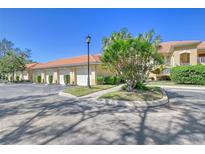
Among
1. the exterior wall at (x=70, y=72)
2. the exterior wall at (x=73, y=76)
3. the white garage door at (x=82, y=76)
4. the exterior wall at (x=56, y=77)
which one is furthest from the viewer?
the exterior wall at (x=56, y=77)

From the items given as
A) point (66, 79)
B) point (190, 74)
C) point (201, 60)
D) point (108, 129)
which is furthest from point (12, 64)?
point (108, 129)

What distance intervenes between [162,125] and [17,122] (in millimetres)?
4929

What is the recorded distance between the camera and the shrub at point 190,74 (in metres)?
19.6

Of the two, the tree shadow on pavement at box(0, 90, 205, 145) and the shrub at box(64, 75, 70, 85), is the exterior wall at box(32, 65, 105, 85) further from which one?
the tree shadow on pavement at box(0, 90, 205, 145)

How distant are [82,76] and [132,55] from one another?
13316mm

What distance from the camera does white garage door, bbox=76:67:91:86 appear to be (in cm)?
2338

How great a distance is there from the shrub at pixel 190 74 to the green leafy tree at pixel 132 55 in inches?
420

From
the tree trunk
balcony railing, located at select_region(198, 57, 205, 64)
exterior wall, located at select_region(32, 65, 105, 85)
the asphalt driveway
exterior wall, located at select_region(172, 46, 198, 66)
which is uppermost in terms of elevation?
exterior wall, located at select_region(172, 46, 198, 66)

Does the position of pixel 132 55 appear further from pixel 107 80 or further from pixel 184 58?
pixel 184 58

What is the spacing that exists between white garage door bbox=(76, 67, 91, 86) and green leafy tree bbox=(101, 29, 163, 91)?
36.2 feet

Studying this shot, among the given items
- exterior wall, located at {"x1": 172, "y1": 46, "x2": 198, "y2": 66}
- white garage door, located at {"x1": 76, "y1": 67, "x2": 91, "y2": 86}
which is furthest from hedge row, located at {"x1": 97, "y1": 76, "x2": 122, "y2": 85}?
exterior wall, located at {"x1": 172, "y1": 46, "x2": 198, "y2": 66}

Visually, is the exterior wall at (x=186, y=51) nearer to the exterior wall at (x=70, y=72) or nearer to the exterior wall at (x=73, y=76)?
Result: the exterior wall at (x=70, y=72)

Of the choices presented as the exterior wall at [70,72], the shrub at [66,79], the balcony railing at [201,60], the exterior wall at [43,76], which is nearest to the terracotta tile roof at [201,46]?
the balcony railing at [201,60]

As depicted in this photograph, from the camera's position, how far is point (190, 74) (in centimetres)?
2044
